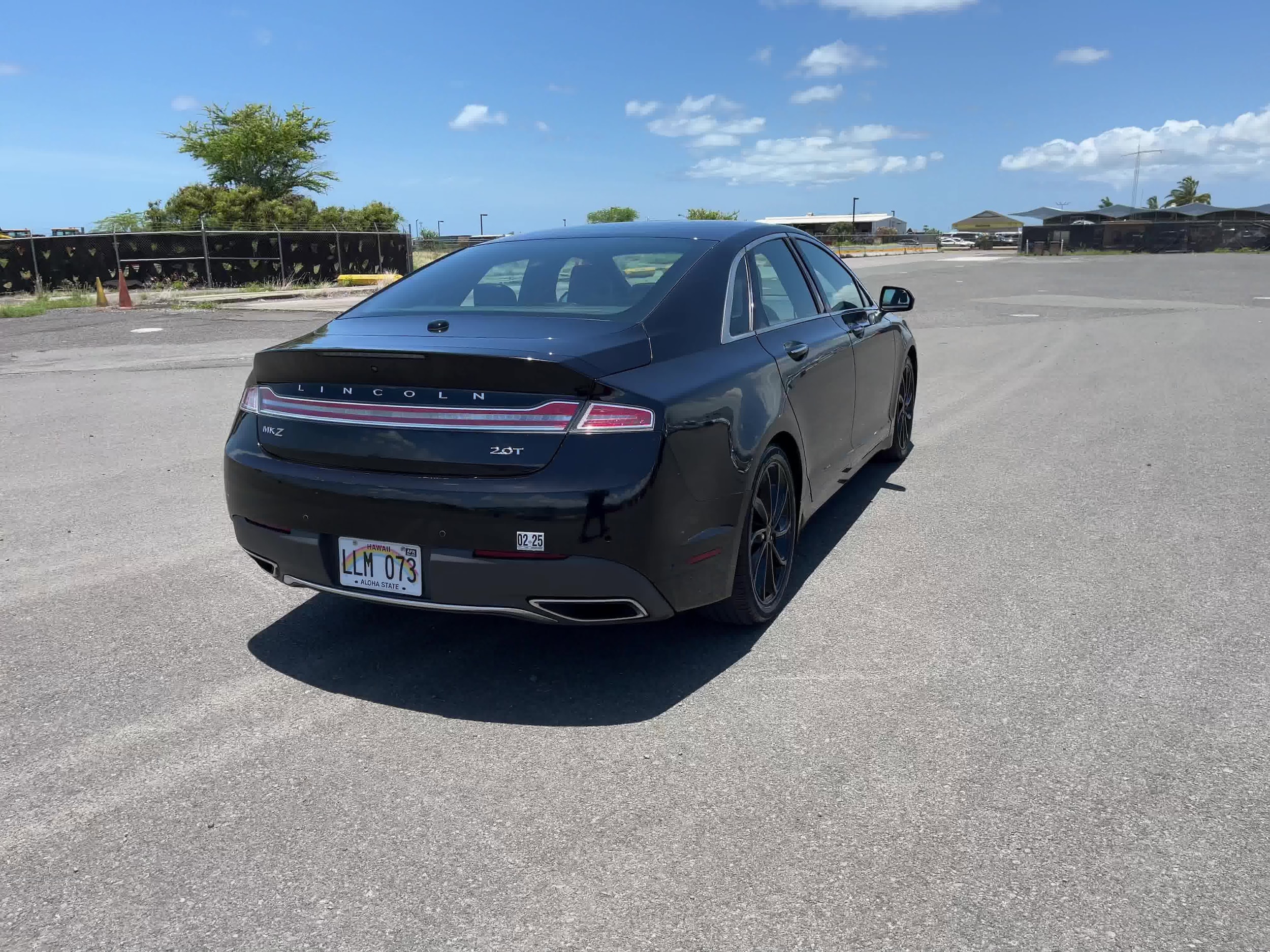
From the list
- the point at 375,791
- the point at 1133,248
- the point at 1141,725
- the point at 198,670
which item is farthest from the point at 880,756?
the point at 1133,248

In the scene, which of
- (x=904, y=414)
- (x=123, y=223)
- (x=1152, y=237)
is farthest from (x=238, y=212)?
(x=1152, y=237)

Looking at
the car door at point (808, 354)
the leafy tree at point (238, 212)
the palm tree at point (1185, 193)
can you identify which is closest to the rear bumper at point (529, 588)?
the car door at point (808, 354)

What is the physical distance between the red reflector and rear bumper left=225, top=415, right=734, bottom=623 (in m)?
0.01

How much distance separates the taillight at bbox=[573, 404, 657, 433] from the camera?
331 centimetres

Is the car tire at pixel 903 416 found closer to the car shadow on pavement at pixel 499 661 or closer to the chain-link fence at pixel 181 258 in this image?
the car shadow on pavement at pixel 499 661

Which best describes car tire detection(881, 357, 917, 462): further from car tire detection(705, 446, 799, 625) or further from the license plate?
the license plate

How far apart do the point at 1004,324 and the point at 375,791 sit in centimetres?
1580

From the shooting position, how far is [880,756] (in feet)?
10.4

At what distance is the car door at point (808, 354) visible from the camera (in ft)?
14.7

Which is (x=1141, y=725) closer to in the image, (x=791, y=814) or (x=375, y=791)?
(x=791, y=814)

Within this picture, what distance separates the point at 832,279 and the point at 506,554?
321 cm

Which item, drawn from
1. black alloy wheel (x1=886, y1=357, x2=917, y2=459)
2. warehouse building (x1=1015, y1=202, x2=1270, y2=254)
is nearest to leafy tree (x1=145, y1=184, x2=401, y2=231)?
black alloy wheel (x1=886, y1=357, x2=917, y2=459)

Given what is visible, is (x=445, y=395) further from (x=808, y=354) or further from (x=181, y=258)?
(x=181, y=258)

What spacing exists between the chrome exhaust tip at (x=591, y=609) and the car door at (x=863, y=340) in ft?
7.88
